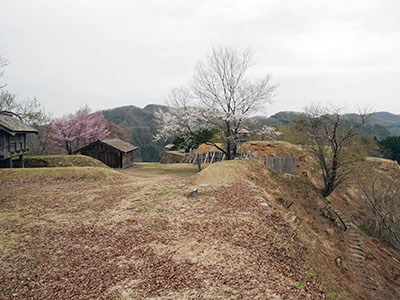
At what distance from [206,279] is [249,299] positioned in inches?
43.6

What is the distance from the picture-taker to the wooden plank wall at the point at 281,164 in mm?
20109

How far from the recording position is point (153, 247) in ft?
23.3

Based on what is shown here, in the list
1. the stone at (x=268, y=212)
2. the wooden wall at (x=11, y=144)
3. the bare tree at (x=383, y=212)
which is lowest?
the bare tree at (x=383, y=212)

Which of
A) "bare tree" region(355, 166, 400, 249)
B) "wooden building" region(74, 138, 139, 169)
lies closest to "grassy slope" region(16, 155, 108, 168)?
"wooden building" region(74, 138, 139, 169)

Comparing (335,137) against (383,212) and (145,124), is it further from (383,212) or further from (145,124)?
(145,124)

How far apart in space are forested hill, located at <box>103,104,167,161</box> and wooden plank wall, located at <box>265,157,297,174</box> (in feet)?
114

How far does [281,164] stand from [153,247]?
15968 millimetres

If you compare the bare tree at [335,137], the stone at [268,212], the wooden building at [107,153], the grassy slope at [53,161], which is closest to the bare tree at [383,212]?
the bare tree at [335,137]

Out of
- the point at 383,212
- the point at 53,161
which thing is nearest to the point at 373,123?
the point at 383,212

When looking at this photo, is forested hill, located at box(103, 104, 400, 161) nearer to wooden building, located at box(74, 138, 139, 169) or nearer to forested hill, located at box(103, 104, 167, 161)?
forested hill, located at box(103, 104, 167, 161)

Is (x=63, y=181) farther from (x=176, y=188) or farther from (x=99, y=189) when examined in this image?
(x=176, y=188)

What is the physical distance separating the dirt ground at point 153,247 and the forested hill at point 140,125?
41.3 metres

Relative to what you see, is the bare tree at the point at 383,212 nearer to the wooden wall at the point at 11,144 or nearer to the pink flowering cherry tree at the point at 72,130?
the wooden wall at the point at 11,144

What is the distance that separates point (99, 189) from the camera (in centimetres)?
1355
